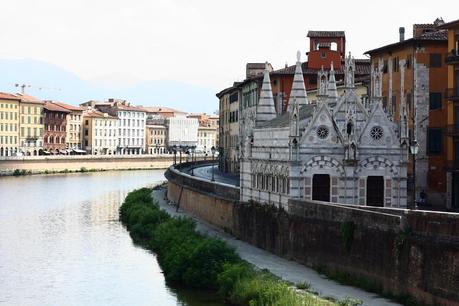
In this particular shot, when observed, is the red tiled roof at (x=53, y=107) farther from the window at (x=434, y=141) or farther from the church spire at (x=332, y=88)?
the church spire at (x=332, y=88)

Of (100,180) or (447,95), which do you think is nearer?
(447,95)

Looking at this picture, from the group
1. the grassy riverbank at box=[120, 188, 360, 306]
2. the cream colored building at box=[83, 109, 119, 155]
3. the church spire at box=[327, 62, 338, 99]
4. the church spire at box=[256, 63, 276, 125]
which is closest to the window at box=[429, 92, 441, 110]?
the church spire at box=[327, 62, 338, 99]

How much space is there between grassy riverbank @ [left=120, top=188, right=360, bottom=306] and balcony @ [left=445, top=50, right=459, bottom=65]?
14208 millimetres

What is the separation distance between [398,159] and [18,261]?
18073 millimetres

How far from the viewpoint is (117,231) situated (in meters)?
61.5

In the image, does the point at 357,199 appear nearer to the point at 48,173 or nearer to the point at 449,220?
the point at 449,220

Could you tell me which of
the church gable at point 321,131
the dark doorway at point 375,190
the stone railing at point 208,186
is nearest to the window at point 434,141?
the dark doorway at point 375,190

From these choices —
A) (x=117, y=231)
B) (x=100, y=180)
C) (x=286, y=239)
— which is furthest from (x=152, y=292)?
(x=100, y=180)

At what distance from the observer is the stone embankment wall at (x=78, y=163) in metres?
134

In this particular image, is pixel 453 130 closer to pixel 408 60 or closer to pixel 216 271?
pixel 408 60

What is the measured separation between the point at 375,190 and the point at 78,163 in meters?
109

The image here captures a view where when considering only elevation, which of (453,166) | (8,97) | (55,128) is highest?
(8,97)

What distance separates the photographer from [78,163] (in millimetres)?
147625

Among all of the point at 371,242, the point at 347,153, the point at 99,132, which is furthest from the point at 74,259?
the point at 99,132
